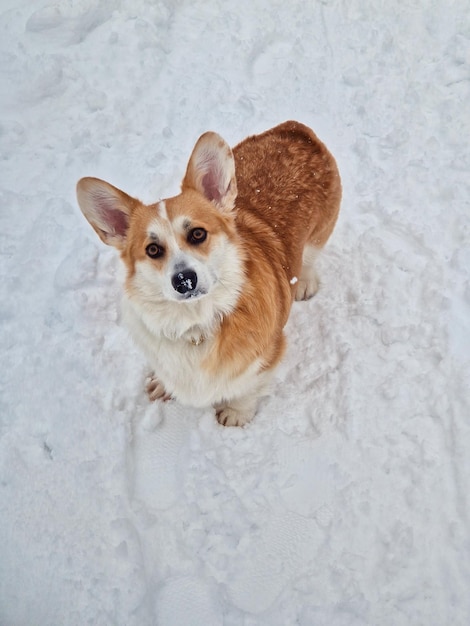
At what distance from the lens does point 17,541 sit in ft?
8.16

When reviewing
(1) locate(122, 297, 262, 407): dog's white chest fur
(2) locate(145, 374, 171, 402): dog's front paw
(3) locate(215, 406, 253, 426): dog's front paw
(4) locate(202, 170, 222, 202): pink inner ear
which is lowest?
(2) locate(145, 374, 171, 402): dog's front paw

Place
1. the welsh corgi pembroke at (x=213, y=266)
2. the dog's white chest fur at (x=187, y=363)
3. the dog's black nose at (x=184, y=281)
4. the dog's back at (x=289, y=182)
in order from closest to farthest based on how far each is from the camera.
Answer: the dog's black nose at (x=184, y=281) → the welsh corgi pembroke at (x=213, y=266) → the dog's white chest fur at (x=187, y=363) → the dog's back at (x=289, y=182)

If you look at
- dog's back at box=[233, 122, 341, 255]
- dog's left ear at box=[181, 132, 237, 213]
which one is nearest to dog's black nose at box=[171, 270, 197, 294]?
dog's left ear at box=[181, 132, 237, 213]

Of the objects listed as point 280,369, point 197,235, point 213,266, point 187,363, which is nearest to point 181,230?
point 197,235

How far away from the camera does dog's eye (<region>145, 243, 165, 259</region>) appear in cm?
221

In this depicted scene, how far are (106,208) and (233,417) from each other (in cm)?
137

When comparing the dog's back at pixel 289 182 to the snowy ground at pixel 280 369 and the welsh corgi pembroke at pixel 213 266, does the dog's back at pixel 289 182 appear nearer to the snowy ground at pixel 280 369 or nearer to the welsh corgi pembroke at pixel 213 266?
the welsh corgi pembroke at pixel 213 266

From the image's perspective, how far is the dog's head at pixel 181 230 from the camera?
84.1 inches

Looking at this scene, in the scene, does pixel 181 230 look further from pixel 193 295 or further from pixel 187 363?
pixel 187 363

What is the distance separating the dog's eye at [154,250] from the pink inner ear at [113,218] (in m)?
0.28

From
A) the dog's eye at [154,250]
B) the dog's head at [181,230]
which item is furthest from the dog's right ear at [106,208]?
the dog's eye at [154,250]

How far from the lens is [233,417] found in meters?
2.82

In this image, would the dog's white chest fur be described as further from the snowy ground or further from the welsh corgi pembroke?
the snowy ground

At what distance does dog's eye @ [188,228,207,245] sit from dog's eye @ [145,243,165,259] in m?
0.14
